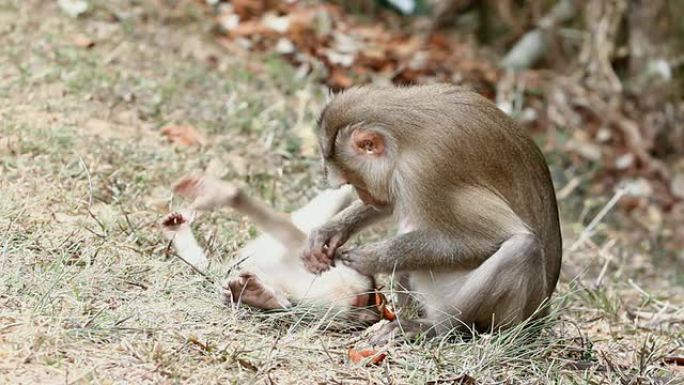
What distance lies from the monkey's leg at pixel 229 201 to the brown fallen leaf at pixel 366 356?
0.89 meters

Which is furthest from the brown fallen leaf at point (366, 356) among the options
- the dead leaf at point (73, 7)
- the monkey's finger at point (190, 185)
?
the dead leaf at point (73, 7)

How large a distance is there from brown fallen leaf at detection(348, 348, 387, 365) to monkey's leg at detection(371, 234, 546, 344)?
185 millimetres

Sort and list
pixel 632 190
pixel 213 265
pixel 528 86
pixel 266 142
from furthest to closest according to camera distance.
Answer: pixel 528 86 → pixel 632 190 → pixel 266 142 → pixel 213 265

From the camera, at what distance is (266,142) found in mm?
7078

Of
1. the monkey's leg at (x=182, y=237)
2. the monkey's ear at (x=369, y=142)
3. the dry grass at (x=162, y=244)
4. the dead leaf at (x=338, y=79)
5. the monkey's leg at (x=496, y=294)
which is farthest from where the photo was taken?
the dead leaf at (x=338, y=79)

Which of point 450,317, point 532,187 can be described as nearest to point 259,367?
point 450,317

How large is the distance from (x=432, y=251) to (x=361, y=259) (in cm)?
31

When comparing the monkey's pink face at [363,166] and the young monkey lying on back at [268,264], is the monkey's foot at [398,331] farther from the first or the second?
the monkey's pink face at [363,166]

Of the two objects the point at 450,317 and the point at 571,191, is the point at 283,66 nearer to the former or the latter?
the point at 571,191

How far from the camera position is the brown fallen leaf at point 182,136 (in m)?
6.66

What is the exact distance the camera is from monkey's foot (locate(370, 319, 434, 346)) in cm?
455

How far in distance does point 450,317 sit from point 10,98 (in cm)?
313

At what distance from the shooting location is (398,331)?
4602 mm

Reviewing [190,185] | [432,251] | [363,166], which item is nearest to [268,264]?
[190,185]
